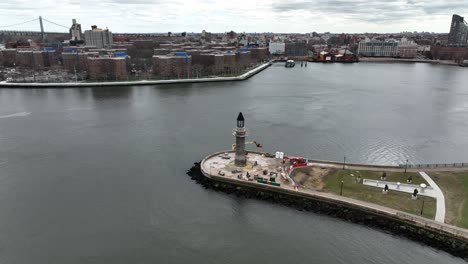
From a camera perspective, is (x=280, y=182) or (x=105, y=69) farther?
(x=105, y=69)

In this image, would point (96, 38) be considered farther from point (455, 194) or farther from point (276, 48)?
point (455, 194)

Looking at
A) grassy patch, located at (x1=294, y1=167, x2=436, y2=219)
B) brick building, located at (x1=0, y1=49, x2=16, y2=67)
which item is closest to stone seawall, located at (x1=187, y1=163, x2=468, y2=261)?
grassy patch, located at (x1=294, y1=167, x2=436, y2=219)

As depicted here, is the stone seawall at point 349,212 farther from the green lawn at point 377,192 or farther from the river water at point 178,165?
the green lawn at point 377,192

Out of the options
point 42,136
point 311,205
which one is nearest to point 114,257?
point 311,205

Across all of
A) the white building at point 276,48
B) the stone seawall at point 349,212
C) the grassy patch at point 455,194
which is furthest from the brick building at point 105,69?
the white building at point 276,48

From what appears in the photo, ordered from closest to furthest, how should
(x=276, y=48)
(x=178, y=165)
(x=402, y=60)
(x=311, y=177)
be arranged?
(x=311, y=177) → (x=178, y=165) → (x=402, y=60) → (x=276, y=48)

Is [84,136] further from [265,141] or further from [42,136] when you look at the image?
[265,141]

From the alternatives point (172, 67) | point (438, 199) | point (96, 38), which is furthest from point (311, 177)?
point (96, 38)
